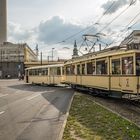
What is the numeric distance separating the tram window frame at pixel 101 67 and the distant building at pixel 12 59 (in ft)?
261

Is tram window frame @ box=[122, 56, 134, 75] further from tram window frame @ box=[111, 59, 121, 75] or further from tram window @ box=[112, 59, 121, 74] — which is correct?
tram window @ box=[112, 59, 121, 74]

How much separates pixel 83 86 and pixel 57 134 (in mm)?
19813

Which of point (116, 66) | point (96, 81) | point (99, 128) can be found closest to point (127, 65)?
point (116, 66)

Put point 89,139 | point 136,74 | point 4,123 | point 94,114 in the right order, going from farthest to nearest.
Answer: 1. point 136,74
2. point 94,114
3. point 4,123
4. point 89,139

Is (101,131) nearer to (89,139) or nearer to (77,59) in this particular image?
(89,139)

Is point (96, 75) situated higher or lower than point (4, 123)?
higher

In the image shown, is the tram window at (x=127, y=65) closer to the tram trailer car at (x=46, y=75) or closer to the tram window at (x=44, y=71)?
the tram trailer car at (x=46, y=75)

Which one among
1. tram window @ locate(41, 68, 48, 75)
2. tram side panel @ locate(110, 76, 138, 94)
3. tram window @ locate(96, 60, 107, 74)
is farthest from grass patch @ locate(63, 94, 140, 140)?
tram window @ locate(41, 68, 48, 75)

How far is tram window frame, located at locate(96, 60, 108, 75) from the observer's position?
921 inches

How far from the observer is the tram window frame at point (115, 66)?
829 inches

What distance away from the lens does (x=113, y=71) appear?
21906 millimetres

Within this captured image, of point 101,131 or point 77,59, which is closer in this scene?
point 101,131

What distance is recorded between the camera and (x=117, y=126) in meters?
12.1

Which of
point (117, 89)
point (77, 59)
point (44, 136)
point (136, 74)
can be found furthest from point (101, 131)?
point (77, 59)
